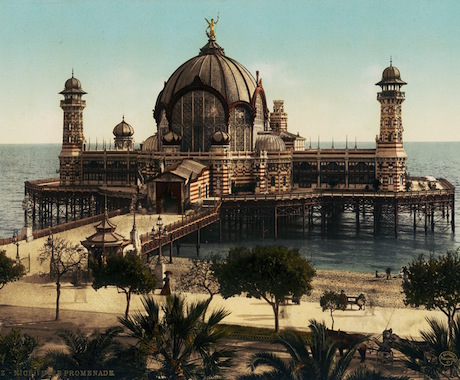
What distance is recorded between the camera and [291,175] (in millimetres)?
106062

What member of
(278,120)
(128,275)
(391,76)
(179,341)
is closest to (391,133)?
(391,76)

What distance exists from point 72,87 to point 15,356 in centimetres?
9216

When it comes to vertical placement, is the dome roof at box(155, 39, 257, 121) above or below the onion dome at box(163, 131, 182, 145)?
above

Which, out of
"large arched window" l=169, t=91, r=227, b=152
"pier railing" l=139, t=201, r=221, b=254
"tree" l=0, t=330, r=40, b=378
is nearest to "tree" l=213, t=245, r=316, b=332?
"tree" l=0, t=330, r=40, b=378

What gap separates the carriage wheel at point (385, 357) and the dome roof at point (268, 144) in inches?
2723

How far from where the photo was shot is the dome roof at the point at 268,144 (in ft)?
335

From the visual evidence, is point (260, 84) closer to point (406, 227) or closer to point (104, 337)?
point (406, 227)

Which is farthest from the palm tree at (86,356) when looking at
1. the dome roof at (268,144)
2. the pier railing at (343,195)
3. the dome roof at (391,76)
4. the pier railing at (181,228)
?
the dome roof at (391,76)

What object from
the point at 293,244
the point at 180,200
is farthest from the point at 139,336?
the point at 293,244

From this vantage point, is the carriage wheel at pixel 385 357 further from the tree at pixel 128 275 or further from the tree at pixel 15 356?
the tree at pixel 15 356

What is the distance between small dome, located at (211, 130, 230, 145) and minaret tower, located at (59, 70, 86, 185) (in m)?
29.1

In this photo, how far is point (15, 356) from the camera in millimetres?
26125

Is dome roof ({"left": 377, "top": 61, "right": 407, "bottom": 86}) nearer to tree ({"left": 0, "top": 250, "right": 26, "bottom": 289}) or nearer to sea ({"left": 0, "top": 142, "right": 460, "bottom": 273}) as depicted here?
sea ({"left": 0, "top": 142, "right": 460, "bottom": 273})

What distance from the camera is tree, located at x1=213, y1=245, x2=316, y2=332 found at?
40281 millimetres
